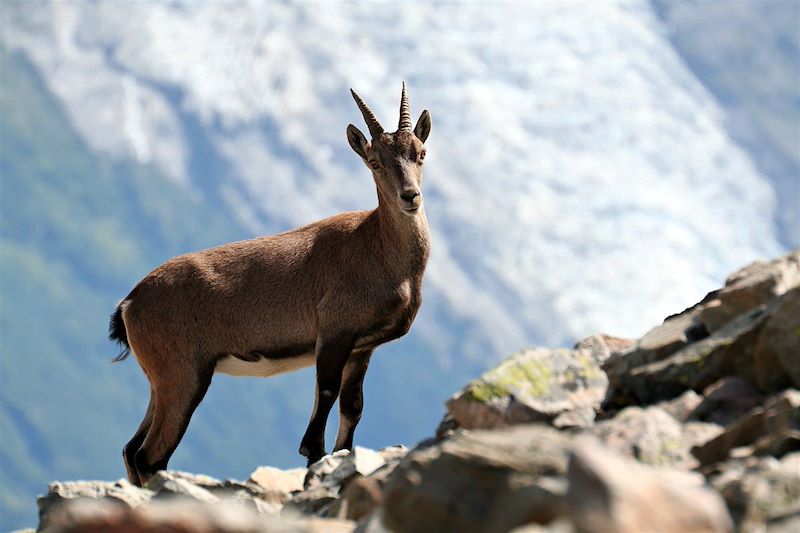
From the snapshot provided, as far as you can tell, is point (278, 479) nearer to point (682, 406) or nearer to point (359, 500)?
point (359, 500)

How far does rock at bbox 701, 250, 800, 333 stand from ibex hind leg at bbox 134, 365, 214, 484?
631cm

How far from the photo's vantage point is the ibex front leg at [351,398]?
42.4 ft

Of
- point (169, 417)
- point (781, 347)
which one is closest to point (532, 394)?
point (781, 347)

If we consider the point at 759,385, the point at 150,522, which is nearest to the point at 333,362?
the point at 759,385

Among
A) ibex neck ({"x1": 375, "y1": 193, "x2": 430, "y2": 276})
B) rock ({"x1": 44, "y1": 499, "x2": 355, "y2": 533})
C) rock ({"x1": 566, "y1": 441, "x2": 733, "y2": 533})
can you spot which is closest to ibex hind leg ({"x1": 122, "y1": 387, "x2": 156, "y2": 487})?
ibex neck ({"x1": 375, "y1": 193, "x2": 430, "y2": 276})

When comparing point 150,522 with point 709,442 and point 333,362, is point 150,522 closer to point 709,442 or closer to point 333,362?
point 709,442

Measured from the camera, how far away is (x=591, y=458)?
14.7 ft

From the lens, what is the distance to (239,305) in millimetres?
13305

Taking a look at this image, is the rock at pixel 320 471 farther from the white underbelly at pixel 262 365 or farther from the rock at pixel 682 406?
the rock at pixel 682 406

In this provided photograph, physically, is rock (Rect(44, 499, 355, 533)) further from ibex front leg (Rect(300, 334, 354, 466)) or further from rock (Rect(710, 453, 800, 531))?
ibex front leg (Rect(300, 334, 354, 466))

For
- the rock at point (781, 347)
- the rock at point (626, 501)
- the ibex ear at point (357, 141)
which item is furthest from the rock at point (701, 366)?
the ibex ear at point (357, 141)

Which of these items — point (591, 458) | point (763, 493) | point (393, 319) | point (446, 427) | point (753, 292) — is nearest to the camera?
point (591, 458)

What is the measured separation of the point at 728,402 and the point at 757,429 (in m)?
0.85

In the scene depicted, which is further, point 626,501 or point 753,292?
point 753,292
